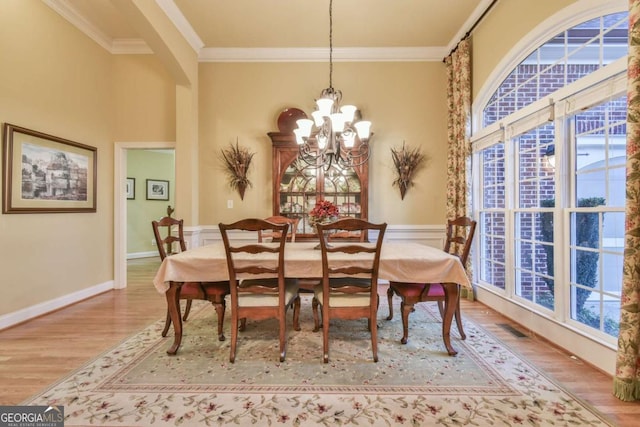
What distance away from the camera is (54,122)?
10.4ft

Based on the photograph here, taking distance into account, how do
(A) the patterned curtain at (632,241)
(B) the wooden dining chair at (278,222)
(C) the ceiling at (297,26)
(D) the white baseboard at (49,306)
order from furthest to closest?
(C) the ceiling at (297,26)
(B) the wooden dining chair at (278,222)
(D) the white baseboard at (49,306)
(A) the patterned curtain at (632,241)

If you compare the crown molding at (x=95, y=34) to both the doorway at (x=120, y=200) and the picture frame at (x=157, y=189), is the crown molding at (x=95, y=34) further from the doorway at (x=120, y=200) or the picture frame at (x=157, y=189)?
the picture frame at (x=157, y=189)

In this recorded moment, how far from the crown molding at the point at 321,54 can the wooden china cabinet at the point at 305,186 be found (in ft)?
2.59

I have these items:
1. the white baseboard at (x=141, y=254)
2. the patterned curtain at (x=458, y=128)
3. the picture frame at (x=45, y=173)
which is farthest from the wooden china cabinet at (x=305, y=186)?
the white baseboard at (x=141, y=254)

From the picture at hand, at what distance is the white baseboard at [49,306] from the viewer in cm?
270

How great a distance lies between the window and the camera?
6.37 ft

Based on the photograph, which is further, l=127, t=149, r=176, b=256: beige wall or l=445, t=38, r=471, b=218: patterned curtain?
l=127, t=149, r=176, b=256: beige wall

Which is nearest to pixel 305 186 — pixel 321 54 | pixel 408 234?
pixel 408 234

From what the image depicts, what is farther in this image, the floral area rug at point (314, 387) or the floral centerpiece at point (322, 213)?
the floral centerpiece at point (322, 213)

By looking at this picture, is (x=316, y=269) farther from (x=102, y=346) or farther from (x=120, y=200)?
(x=120, y=200)

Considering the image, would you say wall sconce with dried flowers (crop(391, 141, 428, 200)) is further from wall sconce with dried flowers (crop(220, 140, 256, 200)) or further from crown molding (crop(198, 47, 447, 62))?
wall sconce with dried flowers (crop(220, 140, 256, 200))

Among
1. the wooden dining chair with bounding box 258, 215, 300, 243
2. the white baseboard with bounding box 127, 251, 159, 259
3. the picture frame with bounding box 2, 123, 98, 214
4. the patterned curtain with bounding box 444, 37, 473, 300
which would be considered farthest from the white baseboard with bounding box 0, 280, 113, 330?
the patterned curtain with bounding box 444, 37, 473, 300

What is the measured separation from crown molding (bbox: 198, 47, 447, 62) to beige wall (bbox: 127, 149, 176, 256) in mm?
3625

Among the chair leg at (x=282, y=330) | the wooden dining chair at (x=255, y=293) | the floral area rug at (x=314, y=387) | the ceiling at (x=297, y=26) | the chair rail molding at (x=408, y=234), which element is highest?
the ceiling at (x=297, y=26)
